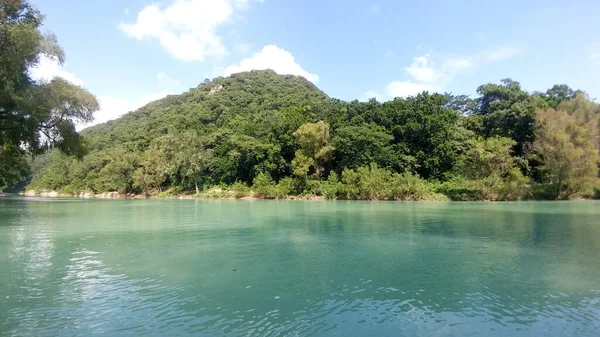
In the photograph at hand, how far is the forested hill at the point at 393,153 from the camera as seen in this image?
43.0 meters

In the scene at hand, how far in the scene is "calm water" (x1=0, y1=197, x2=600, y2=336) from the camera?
6352 millimetres

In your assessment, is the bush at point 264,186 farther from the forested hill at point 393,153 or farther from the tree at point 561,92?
the tree at point 561,92

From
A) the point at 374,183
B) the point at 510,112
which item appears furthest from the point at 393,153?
the point at 510,112

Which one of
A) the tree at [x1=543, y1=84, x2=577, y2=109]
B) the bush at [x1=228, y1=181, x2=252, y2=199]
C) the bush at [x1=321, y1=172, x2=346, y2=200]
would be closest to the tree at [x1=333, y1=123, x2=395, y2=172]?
the bush at [x1=321, y1=172, x2=346, y2=200]

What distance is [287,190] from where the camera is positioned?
174 feet

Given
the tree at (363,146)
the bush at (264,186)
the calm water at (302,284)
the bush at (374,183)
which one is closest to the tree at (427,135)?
the tree at (363,146)

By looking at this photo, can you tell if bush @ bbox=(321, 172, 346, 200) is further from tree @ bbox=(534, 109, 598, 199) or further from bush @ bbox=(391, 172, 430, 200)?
tree @ bbox=(534, 109, 598, 199)

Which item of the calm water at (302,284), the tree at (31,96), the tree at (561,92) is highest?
the tree at (561,92)

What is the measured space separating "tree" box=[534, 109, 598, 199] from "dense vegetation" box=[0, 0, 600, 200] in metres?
0.12

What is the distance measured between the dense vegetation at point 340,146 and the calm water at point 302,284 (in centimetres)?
1453

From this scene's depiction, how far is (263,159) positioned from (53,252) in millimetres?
46516

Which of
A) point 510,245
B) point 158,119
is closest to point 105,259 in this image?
point 510,245

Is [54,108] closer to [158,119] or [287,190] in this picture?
[287,190]

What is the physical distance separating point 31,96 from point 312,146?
34.9m
